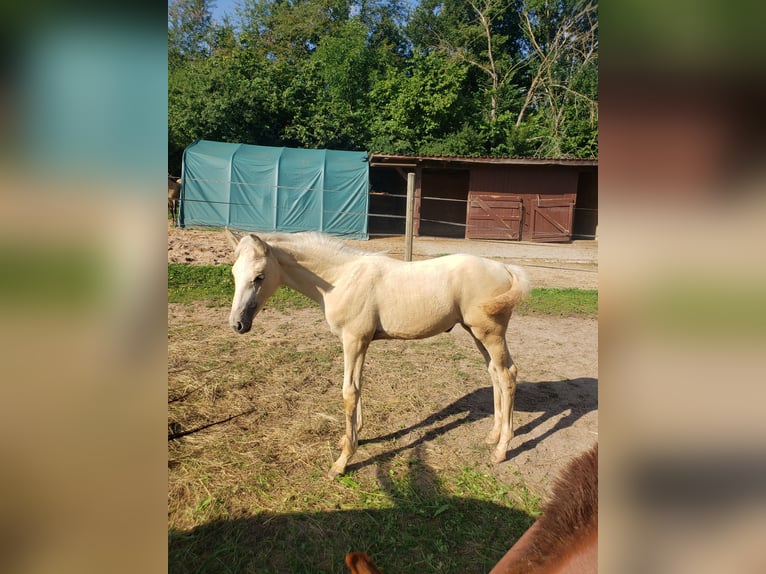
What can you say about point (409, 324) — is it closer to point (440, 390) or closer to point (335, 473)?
point (335, 473)

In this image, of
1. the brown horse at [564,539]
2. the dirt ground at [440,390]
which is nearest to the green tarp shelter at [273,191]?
the dirt ground at [440,390]

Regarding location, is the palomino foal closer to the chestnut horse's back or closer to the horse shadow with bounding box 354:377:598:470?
the horse shadow with bounding box 354:377:598:470

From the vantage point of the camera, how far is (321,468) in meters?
2.89

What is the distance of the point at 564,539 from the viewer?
1143mm

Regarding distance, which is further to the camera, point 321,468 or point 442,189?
point 442,189

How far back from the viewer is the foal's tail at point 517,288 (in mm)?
2984

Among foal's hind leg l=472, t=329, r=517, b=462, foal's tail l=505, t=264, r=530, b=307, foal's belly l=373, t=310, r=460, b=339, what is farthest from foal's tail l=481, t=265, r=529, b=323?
foal's belly l=373, t=310, r=460, b=339

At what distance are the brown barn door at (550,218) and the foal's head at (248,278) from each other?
14923 mm
